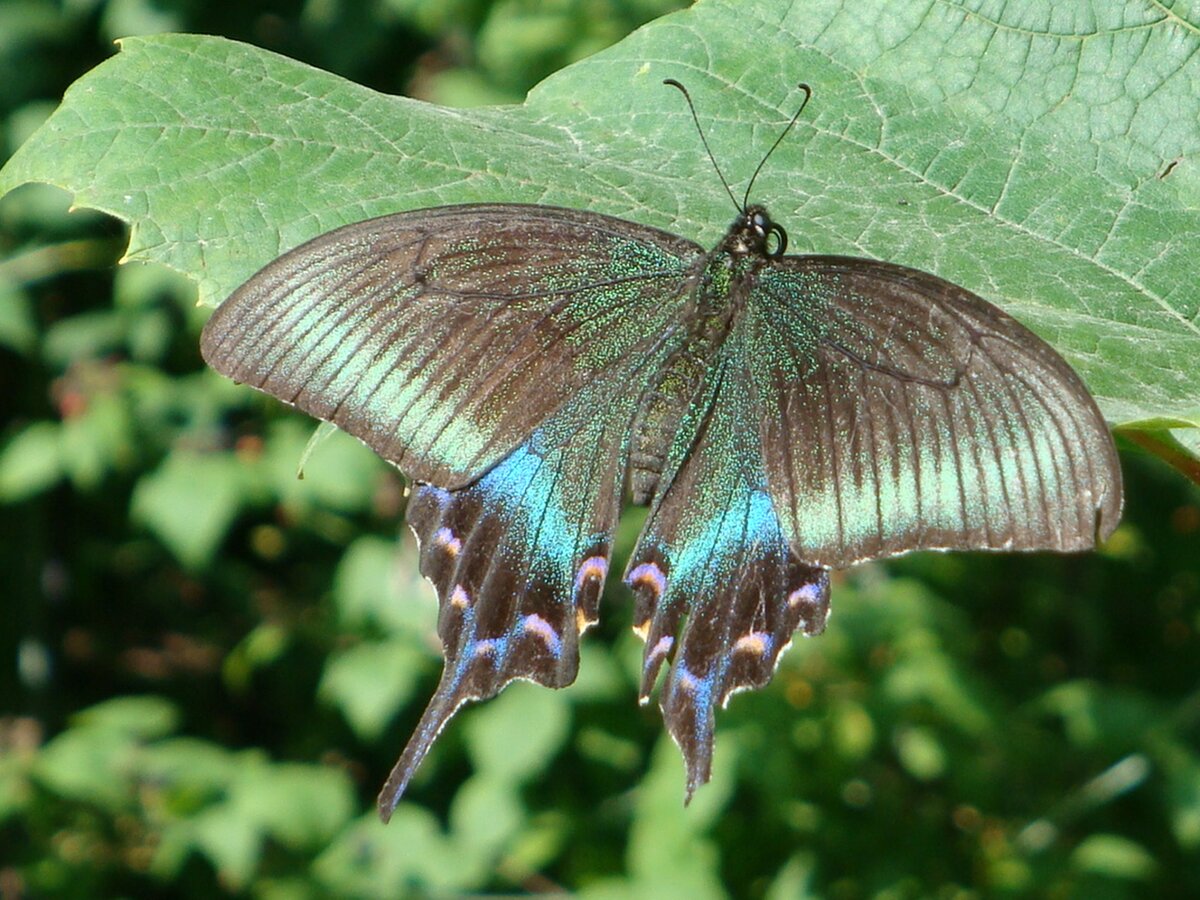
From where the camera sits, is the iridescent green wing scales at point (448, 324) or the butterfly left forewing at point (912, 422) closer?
the butterfly left forewing at point (912, 422)

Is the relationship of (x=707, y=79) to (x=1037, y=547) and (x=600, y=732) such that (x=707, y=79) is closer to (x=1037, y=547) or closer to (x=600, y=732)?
(x=1037, y=547)

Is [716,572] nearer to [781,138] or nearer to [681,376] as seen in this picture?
[681,376]

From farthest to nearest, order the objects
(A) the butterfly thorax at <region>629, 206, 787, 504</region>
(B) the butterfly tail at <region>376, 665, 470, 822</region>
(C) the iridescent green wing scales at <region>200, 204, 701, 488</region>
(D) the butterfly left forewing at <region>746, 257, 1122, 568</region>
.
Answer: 1. (A) the butterfly thorax at <region>629, 206, 787, 504</region>
2. (C) the iridescent green wing scales at <region>200, 204, 701, 488</region>
3. (B) the butterfly tail at <region>376, 665, 470, 822</region>
4. (D) the butterfly left forewing at <region>746, 257, 1122, 568</region>

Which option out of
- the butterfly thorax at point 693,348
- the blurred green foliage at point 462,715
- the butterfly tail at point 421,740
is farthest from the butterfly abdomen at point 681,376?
the blurred green foliage at point 462,715

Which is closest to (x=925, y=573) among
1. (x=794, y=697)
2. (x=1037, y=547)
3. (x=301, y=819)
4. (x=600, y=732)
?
(x=794, y=697)

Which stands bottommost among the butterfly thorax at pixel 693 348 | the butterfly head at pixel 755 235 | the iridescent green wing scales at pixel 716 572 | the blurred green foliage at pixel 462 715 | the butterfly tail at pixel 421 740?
the blurred green foliage at pixel 462 715

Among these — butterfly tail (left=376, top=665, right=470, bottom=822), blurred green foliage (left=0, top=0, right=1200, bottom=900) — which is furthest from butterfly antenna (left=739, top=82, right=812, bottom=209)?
blurred green foliage (left=0, top=0, right=1200, bottom=900)

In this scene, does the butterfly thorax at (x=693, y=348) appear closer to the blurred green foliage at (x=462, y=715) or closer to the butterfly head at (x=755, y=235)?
the butterfly head at (x=755, y=235)

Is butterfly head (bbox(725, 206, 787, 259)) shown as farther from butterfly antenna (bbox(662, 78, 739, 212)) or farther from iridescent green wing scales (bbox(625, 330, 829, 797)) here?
iridescent green wing scales (bbox(625, 330, 829, 797))
